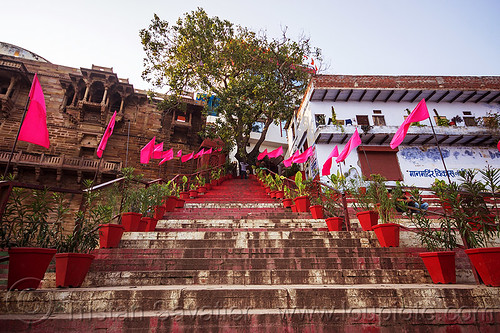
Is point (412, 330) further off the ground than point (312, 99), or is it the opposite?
point (312, 99)

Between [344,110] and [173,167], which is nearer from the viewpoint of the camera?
[344,110]

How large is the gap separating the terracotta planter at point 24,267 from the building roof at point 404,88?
1462cm

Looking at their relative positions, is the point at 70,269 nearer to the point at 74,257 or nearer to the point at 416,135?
the point at 74,257

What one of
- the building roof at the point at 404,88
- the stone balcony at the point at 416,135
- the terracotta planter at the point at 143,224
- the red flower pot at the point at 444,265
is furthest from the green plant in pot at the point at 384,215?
the building roof at the point at 404,88

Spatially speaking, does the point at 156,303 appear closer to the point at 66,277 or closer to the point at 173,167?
the point at 66,277

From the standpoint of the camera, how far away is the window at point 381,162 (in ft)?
43.5

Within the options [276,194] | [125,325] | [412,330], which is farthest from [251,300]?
[276,194]

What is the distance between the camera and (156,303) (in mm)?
2738

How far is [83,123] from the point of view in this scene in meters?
16.5

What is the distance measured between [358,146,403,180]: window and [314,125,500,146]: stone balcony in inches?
22.1

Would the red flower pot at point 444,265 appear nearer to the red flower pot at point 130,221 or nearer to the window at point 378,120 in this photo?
the red flower pot at point 130,221

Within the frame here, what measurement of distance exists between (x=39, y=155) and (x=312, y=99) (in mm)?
16750

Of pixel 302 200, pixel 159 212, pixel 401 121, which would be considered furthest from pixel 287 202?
pixel 401 121

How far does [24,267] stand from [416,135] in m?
16.3
